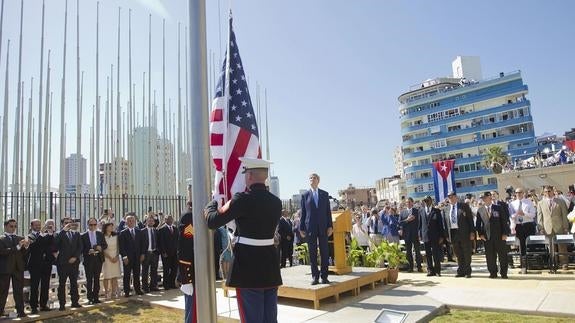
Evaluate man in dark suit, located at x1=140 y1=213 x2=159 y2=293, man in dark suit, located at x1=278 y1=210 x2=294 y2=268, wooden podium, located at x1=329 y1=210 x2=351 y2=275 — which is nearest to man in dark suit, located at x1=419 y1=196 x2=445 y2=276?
wooden podium, located at x1=329 y1=210 x2=351 y2=275

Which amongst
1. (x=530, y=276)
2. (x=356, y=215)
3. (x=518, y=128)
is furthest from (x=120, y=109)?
(x=518, y=128)

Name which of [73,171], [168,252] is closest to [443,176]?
[168,252]

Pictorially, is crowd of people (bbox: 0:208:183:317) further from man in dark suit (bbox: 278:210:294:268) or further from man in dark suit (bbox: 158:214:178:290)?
man in dark suit (bbox: 278:210:294:268)

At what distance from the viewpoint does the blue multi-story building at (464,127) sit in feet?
227

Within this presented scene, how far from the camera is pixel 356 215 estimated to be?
15820mm

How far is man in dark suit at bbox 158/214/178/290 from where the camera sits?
1149 centimetres

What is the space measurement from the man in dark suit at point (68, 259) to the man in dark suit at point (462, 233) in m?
9.23

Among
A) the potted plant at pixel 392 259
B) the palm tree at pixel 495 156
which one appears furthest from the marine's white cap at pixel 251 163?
the palm tree at pixel 495 156

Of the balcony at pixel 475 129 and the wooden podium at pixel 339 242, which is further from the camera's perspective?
the balcony at pixel 475 129

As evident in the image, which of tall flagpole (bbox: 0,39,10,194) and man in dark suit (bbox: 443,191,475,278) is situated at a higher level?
tall flagpole (bbox: 0,39,10,194)

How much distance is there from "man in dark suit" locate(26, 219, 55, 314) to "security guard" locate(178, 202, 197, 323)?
18.6 feet

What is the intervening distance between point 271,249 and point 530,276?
8.87 metres

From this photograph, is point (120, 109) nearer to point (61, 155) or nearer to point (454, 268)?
point (61, 155)

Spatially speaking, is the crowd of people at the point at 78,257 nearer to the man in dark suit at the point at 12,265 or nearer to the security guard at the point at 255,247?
the man in dark suit at the point at 12,265
